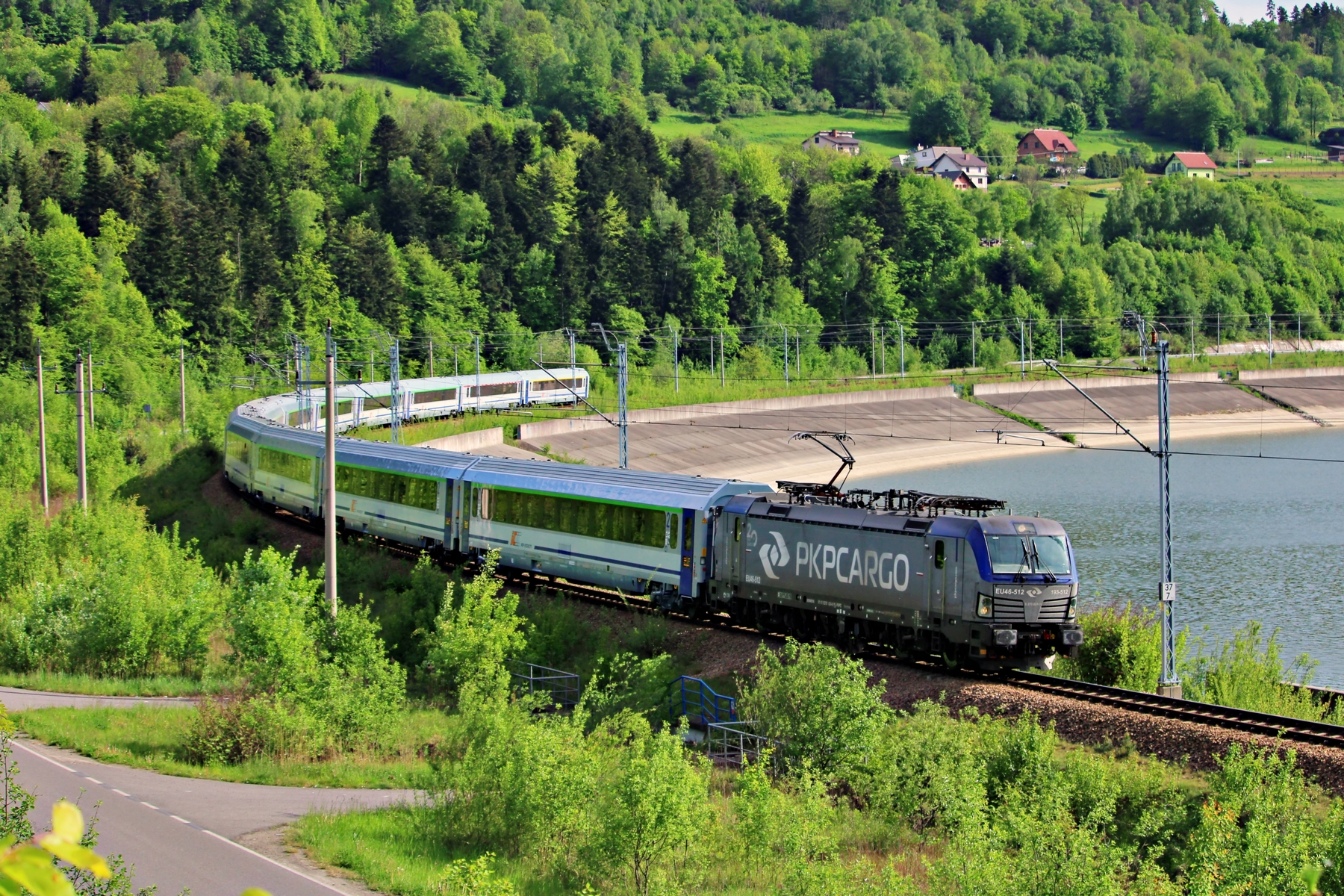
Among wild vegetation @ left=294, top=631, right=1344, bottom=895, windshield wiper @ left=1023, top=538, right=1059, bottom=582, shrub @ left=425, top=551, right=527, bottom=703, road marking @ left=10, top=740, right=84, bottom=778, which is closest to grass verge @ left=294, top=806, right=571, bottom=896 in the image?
wild vegetation @ left=294, top=631, right=1344, bottom=895

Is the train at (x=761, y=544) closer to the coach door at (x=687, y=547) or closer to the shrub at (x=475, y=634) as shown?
the coach door at (x=687, y=547)

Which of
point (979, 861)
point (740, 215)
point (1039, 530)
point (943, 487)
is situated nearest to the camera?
point (979, 861)

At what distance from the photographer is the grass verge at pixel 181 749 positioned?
2108 cm

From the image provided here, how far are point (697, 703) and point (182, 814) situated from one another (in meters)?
10.5

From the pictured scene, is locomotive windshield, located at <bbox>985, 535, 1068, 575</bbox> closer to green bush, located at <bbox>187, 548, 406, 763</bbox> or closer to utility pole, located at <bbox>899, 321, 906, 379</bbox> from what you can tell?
green bush, located at <bbox>187, 548, 406, 763</bbox>

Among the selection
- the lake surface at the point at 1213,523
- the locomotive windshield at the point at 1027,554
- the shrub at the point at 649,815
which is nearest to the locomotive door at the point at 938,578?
the locomotive windshield at the point at 1027,554

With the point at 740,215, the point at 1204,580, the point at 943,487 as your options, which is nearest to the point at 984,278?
the point at 740,215

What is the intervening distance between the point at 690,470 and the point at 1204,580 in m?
36.0

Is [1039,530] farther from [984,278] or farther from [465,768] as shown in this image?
[984,278]

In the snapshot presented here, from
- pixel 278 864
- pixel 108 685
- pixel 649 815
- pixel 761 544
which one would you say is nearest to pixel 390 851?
pixel 278 864

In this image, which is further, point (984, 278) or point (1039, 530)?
point (984, 278)

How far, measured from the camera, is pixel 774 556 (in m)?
27.3

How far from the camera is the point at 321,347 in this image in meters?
100

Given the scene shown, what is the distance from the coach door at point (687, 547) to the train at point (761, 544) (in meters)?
0.03
